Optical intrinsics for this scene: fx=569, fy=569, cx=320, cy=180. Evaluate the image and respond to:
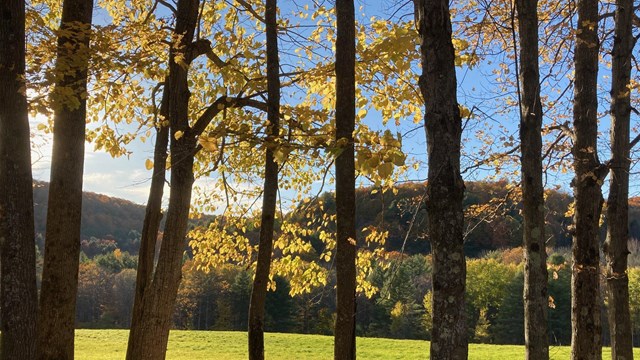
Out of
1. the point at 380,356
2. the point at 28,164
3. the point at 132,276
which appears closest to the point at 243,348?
the point at 380,356

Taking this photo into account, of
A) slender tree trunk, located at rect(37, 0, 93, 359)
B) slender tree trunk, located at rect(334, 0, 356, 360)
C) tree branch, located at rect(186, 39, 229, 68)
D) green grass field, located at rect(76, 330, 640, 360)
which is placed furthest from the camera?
green grass field, located at rect(76, 330, 640, 360)

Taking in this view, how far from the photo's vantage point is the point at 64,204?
650 centimetres

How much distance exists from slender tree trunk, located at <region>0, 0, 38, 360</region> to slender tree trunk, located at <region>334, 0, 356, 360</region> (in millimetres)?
3047

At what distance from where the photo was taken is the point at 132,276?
270 ft

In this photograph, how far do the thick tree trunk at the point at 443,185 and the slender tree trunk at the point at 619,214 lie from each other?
205 inches

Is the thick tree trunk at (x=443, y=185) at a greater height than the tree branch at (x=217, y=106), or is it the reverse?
the tree branch at (x=217, y=106)

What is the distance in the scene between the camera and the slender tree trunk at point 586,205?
612 cm

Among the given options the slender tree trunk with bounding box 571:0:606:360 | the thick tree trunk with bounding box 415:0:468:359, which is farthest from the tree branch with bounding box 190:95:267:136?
the thick tree trunk with bounding box 415:0:468:359

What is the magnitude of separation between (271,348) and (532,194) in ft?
76.2

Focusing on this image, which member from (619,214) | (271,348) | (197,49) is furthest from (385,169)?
(271,348)

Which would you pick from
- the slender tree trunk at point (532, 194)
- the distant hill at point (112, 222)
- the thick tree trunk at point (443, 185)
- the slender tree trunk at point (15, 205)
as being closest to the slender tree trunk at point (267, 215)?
the slender tree trunk at point (15, 205)

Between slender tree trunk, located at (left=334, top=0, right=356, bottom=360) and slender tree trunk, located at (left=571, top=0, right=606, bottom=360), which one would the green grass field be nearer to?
slender tree trunk, located at (left=334, top=0, right=356, bottom=360)

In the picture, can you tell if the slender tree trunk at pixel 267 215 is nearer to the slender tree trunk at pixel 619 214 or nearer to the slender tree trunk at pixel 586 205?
the slender tree trunk at pixel 586 205

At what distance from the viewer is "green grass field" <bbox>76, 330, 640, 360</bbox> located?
23.5 meters
